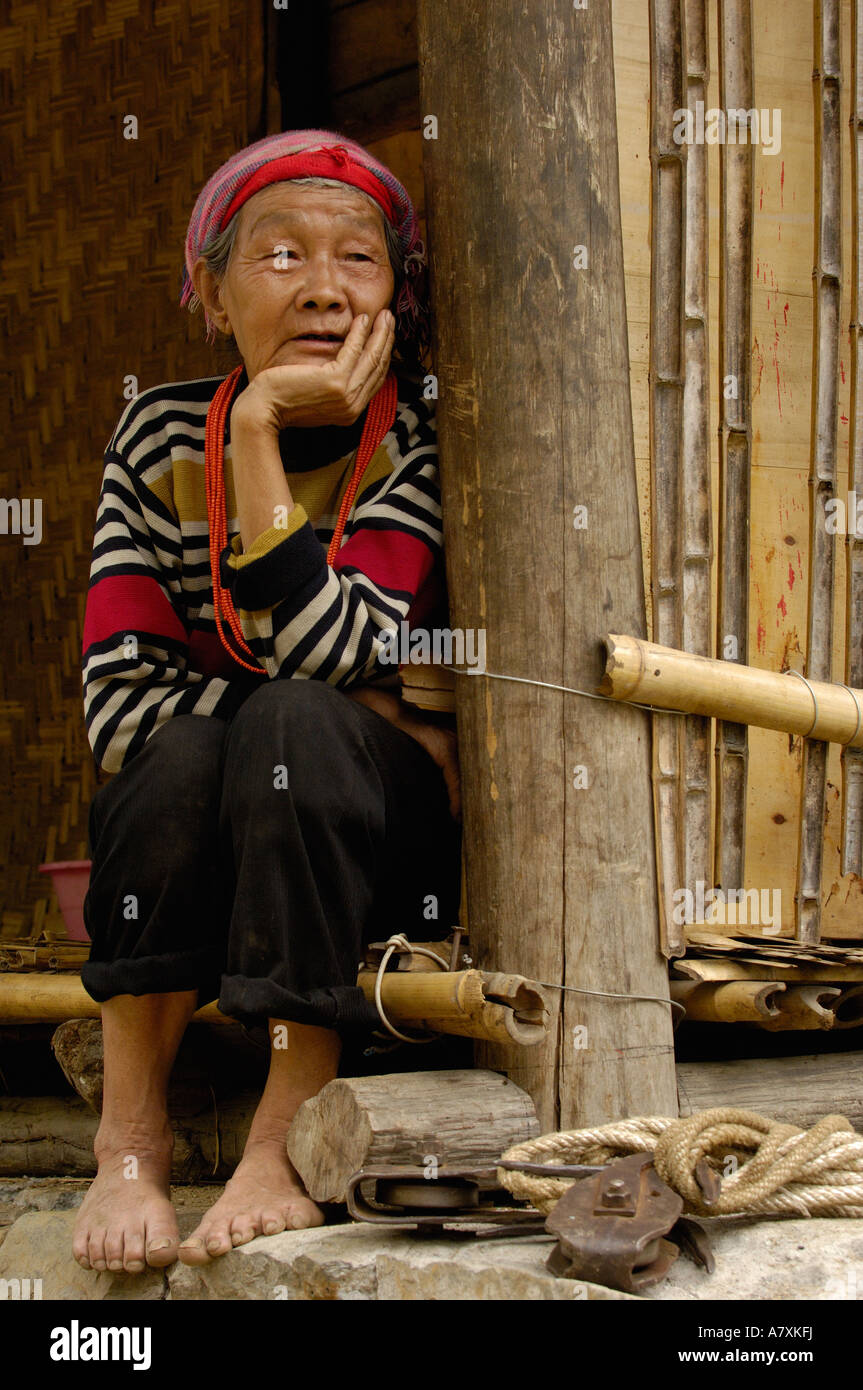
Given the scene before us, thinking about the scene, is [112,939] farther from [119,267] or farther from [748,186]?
[119,267]

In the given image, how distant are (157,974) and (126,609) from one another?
60 cm

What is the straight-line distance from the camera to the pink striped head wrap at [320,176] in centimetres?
234

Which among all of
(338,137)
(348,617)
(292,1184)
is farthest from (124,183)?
(292,1184)

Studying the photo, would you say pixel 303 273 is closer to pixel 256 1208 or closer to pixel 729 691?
pixel 729 691

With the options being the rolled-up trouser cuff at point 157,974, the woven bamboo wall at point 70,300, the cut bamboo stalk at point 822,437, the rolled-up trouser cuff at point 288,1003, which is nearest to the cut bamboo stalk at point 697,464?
the cut bamboo stalk at point 822,437

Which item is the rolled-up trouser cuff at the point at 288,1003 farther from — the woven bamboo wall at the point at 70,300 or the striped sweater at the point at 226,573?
the woven bamboo wall at the point at 70,300

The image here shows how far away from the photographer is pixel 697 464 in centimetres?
230

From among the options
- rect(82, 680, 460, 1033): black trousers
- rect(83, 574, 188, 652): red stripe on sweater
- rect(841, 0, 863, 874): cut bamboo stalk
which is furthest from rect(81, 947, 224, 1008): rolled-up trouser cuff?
rect(841, 0, 863, 874): cut bamboo stalk

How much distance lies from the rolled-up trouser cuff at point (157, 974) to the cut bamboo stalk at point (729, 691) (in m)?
0.68

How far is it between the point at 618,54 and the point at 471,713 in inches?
42.5

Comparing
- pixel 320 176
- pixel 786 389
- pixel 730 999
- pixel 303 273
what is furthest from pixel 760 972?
pixel 320 176

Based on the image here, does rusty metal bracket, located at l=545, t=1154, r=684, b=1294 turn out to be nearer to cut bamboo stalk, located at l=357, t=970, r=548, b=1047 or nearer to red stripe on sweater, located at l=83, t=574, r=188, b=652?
cut bamboo stalk, located at l=357, t=970, r=548, b=1047

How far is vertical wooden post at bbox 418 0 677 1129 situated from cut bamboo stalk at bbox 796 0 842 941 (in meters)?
0.40

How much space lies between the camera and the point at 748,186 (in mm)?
2414
